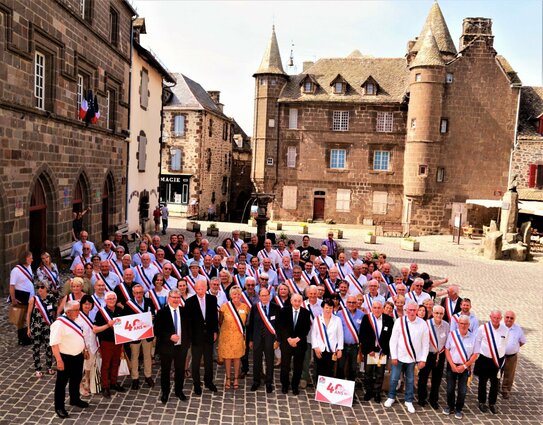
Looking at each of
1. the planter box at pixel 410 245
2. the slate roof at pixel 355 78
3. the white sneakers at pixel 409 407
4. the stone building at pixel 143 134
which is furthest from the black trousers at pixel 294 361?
the slate roof at pixel 355 78

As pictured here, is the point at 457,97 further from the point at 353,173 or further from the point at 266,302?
the point at 266,302

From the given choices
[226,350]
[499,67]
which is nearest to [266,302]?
[226,350]

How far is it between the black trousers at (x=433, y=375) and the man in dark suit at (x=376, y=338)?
1.99 ft

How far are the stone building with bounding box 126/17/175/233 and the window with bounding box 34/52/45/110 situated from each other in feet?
26.9

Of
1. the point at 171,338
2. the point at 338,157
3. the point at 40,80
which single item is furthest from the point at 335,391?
the point at 338,157

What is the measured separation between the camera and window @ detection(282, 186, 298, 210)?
37625 mm

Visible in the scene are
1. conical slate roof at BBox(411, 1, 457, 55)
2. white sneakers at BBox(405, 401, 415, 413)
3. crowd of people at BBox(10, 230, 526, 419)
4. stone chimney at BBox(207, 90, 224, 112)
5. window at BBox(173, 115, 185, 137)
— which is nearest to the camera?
crowd of people at BBox(10, 230, 526, 419)

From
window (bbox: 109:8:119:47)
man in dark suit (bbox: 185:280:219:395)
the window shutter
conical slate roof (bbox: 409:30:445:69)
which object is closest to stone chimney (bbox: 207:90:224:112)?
conical slate roof (bbox: 409:30:445:69)

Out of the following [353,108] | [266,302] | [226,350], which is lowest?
[226,350]

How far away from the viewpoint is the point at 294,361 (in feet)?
25.0

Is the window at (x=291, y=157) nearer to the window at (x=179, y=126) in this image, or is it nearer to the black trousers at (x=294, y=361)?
the window at (x=179, y=126)

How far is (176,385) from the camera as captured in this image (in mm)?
7301

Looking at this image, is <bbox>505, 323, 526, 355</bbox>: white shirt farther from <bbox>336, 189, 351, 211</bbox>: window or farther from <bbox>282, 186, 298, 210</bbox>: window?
<bbox>282, 186, 298, 210</bbox>: window

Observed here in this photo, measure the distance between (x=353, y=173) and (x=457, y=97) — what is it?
29.5 ft
